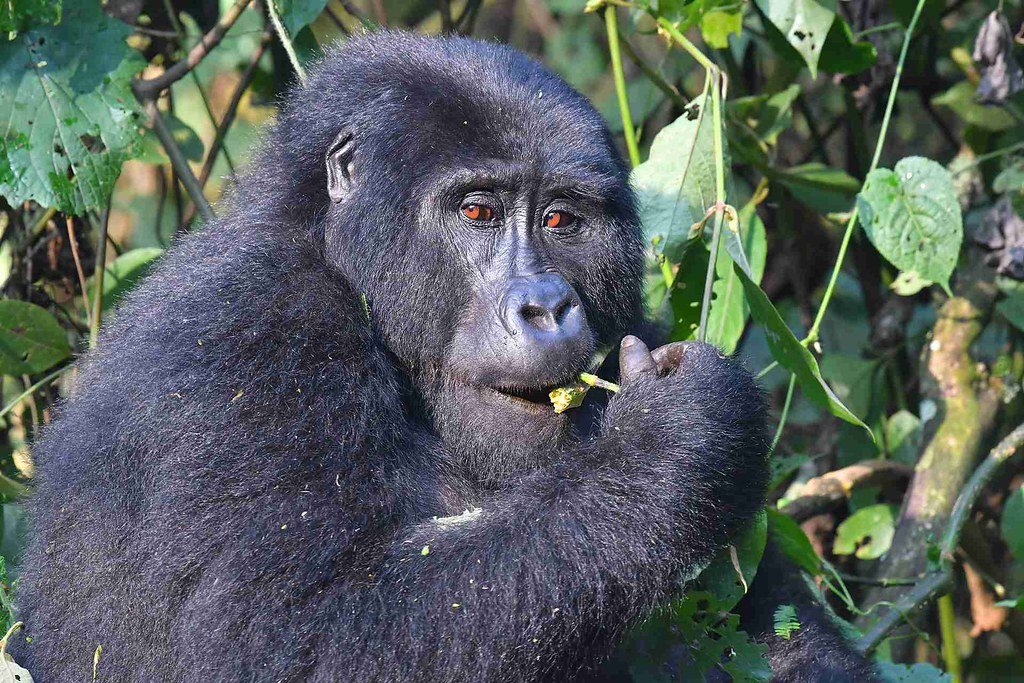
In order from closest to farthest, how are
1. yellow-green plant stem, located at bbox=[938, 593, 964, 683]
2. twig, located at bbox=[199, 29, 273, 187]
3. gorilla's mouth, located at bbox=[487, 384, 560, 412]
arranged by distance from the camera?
gorilla's mouth, located at bbox=[487, 384, 560, 412] → twig, located at bbox=[199, 29, 273, 187] → yellow-green plant stem, located at bbox=[938, 593, 964, 683]

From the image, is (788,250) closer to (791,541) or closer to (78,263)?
(791,541)

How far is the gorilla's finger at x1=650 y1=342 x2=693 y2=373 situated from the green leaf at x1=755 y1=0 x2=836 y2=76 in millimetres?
1402

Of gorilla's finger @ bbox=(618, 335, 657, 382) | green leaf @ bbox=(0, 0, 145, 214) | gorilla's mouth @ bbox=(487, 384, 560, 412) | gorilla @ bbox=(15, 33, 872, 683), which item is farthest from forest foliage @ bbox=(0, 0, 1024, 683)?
gorilla's mouth @ bbox=(487, 384, 560, 412)

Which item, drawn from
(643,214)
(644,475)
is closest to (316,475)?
(644,475)

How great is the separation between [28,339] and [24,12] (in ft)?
3.23

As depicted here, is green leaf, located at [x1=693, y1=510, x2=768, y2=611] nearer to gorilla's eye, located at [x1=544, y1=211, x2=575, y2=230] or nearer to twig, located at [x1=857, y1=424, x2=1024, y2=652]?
gorilla's eye, located at [x1=544, y1=211, x2=575, y2=230]

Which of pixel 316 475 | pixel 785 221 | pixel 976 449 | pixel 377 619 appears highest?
pixel 316 475

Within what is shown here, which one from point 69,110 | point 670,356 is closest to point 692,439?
point 670,356

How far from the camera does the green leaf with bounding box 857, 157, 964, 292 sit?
346 cm

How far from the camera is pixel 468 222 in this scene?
302 centimetres

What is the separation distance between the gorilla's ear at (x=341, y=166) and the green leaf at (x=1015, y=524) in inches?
88.3

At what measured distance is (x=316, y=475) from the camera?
2.60 m

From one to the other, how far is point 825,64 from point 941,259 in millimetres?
1127

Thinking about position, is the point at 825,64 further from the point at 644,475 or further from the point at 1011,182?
the point at 644,475
